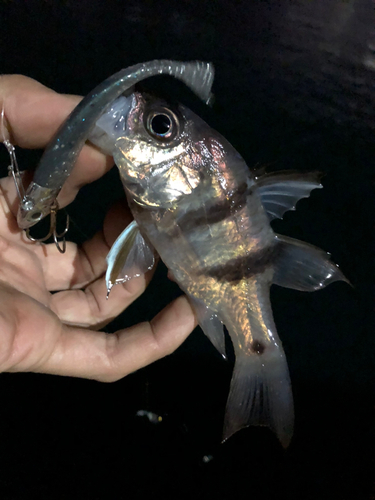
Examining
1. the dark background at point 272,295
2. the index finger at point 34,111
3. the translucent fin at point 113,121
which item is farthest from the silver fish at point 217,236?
the dark background at point 272,295

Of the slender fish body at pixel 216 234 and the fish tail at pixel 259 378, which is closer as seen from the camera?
the slender fish body at pixel 216 234

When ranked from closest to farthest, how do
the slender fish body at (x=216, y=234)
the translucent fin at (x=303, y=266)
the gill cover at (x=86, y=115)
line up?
the gill cover at (x=86, y=115) → the slender fish body at (x=216, y=234) → the translucent fin at (x=303, y=266)

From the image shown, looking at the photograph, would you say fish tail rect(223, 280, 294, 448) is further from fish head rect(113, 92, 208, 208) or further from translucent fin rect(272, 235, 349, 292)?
fish head rect(113, 92, 208, 208)

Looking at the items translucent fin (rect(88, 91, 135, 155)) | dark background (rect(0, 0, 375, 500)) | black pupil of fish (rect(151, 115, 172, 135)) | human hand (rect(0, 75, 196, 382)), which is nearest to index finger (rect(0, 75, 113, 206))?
human hand (rect(0, 75, 196, 382))

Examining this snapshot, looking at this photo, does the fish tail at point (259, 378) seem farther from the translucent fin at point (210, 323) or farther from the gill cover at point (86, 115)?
the gill cover at point (86, 115)

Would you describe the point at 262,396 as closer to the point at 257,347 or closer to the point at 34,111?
the point at 257,347

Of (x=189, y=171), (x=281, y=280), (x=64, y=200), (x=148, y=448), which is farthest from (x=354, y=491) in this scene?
(x=64, y=200)

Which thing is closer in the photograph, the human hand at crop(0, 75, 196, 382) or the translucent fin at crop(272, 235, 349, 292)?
the human hand at crop(0, 75, 196, 382)
